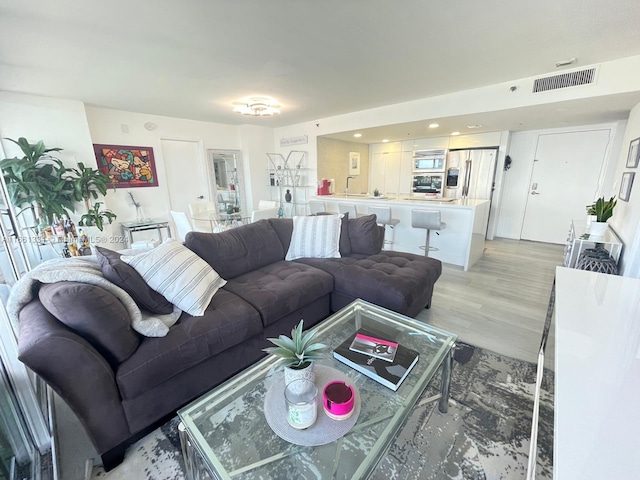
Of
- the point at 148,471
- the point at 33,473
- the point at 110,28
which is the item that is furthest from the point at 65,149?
the point at 148,471

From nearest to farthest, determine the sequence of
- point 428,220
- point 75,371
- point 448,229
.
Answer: point 75,371
point 428,220
point 448,229

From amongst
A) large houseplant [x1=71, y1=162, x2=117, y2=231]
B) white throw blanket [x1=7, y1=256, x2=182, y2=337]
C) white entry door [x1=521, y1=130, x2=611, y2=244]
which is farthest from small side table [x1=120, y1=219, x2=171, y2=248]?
white entry door [x1=521, y1=130, x2=611, y2=244]

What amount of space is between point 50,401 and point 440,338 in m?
2.38

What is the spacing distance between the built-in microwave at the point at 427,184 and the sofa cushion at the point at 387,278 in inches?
143

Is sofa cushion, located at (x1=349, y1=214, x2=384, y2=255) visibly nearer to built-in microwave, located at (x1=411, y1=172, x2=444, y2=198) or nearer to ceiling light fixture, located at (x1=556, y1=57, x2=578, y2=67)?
ceiling light fixture, located at (x1=556, y1=57, x2=578, y2=67)

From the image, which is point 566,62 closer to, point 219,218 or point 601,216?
point 601,216

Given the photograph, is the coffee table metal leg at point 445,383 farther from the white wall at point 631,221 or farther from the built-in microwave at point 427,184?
the built-in microwave at point 427,184

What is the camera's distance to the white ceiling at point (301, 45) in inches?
68.6

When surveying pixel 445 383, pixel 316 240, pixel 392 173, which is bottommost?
pixel 445 383

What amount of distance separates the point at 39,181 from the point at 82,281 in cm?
312

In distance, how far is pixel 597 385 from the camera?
2.49 ft

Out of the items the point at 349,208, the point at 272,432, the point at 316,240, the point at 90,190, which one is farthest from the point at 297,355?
the point at 90,190

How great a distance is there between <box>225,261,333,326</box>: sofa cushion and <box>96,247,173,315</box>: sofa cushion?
0.53m

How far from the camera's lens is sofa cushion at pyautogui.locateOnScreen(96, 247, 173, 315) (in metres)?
1.51
